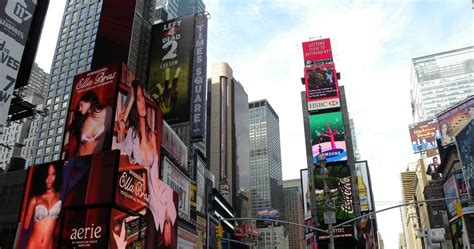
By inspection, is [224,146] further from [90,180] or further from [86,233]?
[86,233]

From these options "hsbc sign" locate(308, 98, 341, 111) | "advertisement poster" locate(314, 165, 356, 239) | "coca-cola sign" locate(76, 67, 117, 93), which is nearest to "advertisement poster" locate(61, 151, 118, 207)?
"coca-cola sign" locate(76, 67, 117, 93)

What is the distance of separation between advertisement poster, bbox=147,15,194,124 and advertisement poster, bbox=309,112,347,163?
84.6 feet

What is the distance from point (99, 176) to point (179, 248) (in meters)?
22.5

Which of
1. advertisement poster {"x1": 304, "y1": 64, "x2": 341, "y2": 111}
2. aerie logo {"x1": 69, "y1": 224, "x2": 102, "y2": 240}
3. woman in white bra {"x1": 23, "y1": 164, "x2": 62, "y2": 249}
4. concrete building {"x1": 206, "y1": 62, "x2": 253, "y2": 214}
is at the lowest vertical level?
aerie logo {"x1": 69, "y1": 224, "x2": 102, "y2": 240}

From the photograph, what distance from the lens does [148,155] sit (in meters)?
35.3

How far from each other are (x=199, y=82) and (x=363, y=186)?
5154 centimetres

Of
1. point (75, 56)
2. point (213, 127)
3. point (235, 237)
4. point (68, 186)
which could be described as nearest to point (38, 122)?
point (75, 56)

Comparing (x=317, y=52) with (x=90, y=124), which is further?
(x=317, y=52)

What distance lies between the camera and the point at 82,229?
27422 millimetres

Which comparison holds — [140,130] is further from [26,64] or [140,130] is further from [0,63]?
[0,63]

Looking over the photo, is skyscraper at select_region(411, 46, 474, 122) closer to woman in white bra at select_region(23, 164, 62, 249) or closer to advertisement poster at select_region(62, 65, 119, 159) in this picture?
advertisement poster at select_region(62, 65, 119, 159)

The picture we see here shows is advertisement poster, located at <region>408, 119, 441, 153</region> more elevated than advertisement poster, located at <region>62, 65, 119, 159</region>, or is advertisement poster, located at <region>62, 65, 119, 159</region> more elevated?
advertisement poster, located at <region>408, 119, 441, 153</region>

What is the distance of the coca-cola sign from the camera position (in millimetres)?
33403

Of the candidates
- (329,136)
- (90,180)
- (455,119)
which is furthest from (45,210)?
(455,119)
